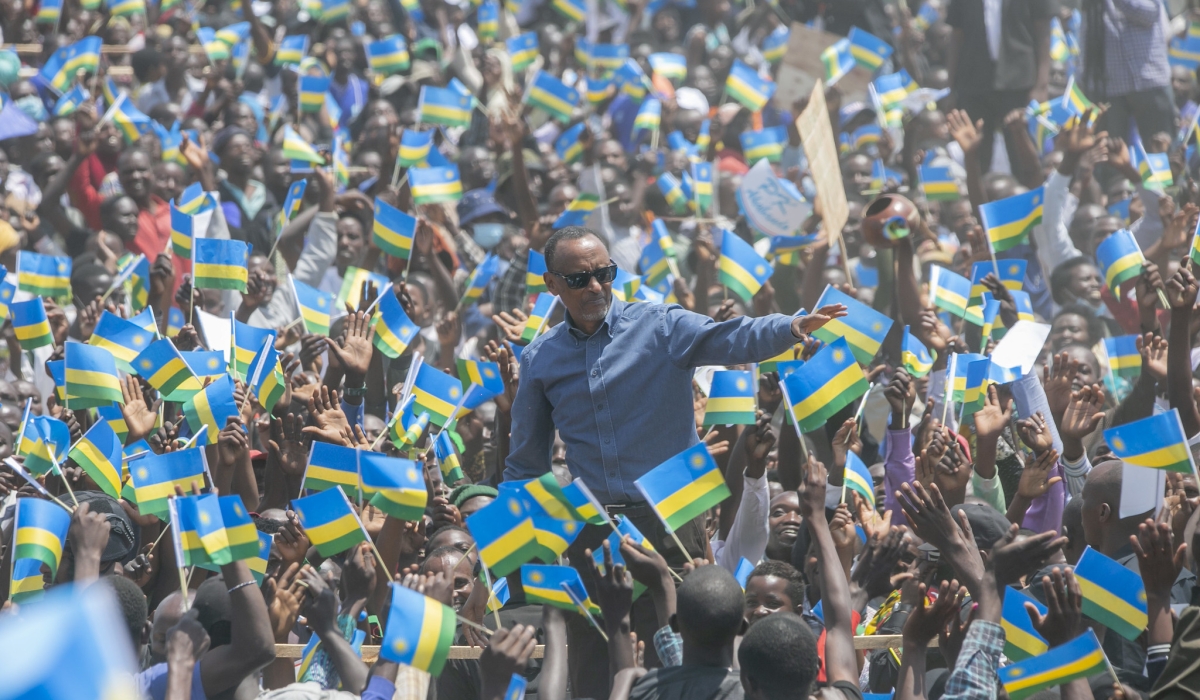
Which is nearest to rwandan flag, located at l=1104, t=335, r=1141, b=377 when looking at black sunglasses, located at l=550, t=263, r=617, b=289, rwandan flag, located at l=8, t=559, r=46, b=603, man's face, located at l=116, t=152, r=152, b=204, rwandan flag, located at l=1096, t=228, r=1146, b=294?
rwandan flag, located at l=1096, t=228, r=1146, b=294

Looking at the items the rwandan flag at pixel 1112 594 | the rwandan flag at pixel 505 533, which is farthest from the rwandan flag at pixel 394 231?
the rwandan flag at pixel 1112 594

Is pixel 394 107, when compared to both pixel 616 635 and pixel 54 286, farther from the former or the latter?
pixel 616 635

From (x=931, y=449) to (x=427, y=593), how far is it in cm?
228

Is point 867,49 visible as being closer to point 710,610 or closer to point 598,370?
point 598,370

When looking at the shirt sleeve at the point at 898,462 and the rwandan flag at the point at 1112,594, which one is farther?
the shirt sleeve at the point at 898,462

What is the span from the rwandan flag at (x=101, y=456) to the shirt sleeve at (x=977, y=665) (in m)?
3.42

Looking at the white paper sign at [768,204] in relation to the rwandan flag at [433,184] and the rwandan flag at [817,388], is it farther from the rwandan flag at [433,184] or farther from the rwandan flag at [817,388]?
the rwandan flag at [817,388]


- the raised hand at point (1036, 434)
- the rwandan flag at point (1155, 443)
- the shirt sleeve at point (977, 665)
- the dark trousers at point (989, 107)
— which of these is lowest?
the dark trousers at point (989, 107)

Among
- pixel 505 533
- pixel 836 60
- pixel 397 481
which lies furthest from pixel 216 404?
pixel 836 60

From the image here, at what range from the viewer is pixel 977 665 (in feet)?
11.4

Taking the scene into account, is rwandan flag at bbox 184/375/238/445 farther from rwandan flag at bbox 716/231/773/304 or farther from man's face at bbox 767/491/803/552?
rwandan flag at bbox 716/231/773/304

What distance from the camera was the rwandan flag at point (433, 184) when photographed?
881 centimetres

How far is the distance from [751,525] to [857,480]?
52cm

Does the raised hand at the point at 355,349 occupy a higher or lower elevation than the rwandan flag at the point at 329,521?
lower
